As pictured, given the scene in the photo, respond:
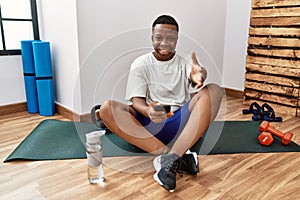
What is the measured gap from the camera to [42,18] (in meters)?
1.86

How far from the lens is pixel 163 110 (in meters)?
1.01

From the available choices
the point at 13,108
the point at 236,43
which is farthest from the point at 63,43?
the point at 236,43

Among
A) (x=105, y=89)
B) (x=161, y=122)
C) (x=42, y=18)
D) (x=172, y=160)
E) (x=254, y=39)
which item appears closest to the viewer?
(x=172, y=160)

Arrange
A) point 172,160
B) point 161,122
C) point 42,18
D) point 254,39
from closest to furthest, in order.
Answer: point 172,160
point 161,122
point 42,18
point 254,39

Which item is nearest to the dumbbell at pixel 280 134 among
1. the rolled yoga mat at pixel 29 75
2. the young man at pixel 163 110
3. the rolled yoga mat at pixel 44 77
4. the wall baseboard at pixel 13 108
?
the young man at pixel 163 110

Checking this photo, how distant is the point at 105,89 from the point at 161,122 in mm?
681

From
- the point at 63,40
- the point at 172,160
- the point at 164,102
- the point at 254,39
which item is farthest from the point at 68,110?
the point at 254,39

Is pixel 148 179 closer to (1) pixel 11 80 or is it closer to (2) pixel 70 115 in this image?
(2) pixel 70 115

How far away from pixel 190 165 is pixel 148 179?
18cm

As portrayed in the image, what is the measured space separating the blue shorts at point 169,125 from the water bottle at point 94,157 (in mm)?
236

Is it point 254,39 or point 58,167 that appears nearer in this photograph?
point 58,167

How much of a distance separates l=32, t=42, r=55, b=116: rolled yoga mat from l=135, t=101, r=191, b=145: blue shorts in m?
0.88

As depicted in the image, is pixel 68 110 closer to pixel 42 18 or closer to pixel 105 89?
pixel 105 89

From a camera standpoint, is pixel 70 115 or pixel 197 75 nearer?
pixel 197 75
